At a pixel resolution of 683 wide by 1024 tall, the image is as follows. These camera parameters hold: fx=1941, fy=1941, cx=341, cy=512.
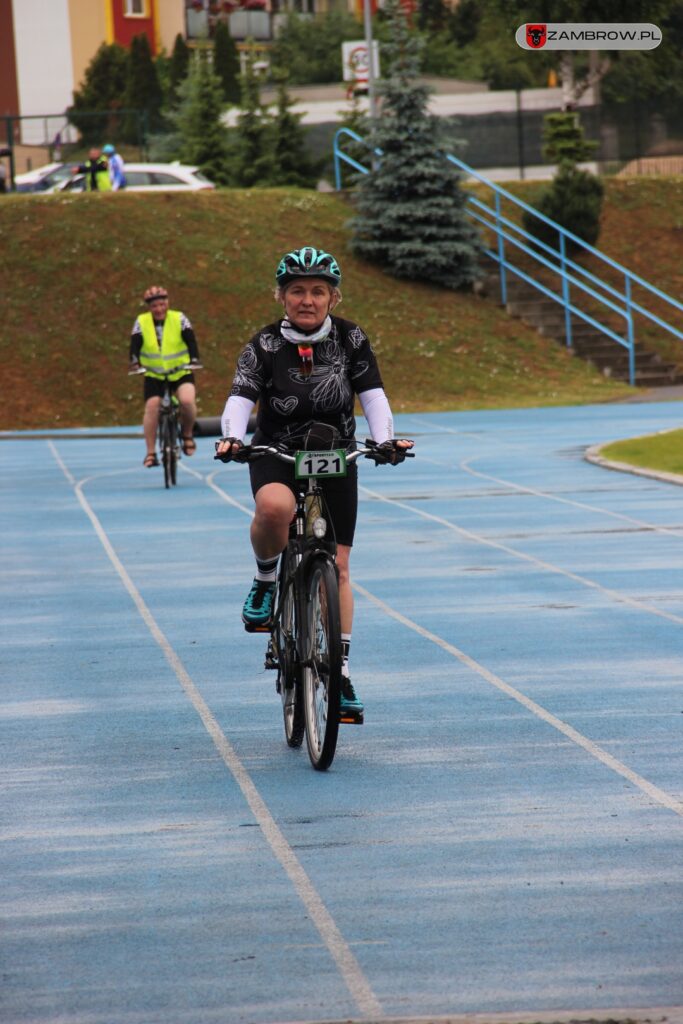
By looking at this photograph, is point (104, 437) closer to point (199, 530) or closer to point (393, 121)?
point (393, 121)

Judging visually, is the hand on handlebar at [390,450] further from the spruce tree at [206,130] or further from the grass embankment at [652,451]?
the spruce tree at [206,130]

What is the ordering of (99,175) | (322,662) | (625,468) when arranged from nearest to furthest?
(322,662) < (625,468) < (99,175)

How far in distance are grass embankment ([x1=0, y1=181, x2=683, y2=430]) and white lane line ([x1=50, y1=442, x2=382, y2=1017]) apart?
26.7m

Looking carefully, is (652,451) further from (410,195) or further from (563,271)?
(410,195)

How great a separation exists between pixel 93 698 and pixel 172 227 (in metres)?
34.8

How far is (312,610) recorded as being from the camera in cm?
734

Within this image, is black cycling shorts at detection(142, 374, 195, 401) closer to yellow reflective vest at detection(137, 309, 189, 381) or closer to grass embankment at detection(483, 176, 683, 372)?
yellow reflective vest at detection(137, 309, 189, 381)

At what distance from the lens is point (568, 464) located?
22.1m

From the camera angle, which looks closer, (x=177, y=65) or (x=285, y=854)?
(x=285, y=854)

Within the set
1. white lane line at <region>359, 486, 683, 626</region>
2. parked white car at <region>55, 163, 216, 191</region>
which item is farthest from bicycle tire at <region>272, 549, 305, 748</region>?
parked white car at <region>55, 163, 216, 191</region>

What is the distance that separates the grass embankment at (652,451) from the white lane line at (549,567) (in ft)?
11.3

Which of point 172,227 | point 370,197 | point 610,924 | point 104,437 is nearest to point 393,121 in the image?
point 370,197

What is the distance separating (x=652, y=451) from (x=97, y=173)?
87.5 ft

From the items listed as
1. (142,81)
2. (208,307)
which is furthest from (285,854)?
(142,81)
